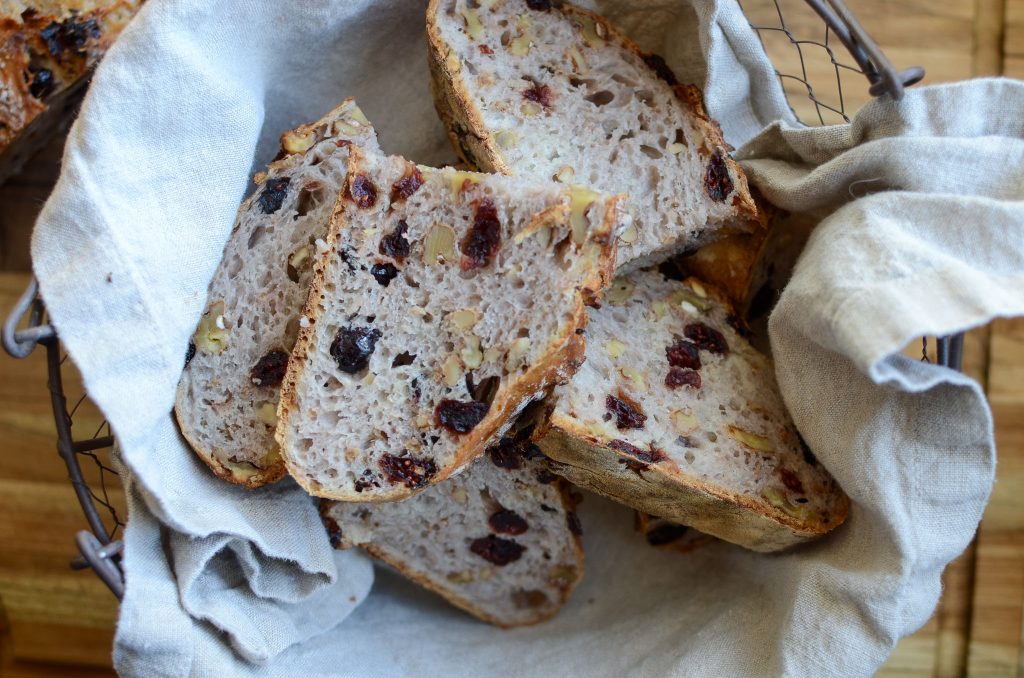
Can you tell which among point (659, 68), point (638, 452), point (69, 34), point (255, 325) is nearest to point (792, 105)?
point (659, 68)

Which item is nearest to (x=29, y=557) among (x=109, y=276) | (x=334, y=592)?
Result: (x=334, y=592)

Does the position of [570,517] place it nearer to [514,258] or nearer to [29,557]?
[514,258]

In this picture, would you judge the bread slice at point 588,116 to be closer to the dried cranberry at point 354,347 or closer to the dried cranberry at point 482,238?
the dried cranberry at point 482,238

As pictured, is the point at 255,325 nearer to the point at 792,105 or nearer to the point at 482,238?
the point at 482,238

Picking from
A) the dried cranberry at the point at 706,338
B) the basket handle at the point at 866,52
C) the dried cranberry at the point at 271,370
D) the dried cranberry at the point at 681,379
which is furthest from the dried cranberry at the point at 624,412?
the basket handle at the point at 866,52

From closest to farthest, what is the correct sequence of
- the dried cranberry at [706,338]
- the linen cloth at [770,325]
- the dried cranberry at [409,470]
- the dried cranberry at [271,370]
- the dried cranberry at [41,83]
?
1. the linen cloth at [770,325]
2. the dried cranberry at [409,470]
3. the dried cranberry at [271,370]
4. the dried cranberry at [706,338]
5. the dried cranberry at [41,83]

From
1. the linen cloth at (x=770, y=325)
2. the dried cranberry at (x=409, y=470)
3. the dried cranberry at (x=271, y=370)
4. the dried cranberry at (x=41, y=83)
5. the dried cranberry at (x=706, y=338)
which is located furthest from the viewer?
the dried cranberry at (x=41, y=83)

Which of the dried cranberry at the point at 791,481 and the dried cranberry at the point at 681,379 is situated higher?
the dried cranberry at the point at 681,379
